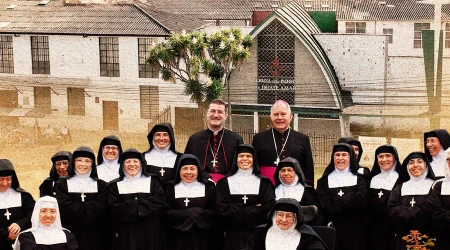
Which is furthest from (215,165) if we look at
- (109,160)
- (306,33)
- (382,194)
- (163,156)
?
(306,33)

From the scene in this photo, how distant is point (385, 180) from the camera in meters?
11.7

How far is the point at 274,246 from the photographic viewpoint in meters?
9.44

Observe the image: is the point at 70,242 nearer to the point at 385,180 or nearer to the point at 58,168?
the point at 58,168

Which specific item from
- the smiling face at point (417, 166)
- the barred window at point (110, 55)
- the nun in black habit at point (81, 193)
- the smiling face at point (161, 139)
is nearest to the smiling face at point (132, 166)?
the nun in black habit at point (81, 193)

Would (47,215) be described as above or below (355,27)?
below

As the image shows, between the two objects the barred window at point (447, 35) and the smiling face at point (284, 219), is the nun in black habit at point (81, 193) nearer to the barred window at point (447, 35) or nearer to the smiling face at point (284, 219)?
the smiling face at point (284, 219)

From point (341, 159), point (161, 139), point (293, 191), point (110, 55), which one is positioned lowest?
point (293, 191)

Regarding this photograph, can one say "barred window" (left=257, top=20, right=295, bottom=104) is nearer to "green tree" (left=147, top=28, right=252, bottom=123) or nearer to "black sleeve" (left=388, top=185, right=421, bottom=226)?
"green tree" (left=147, top=28, right=252, bottom=123)

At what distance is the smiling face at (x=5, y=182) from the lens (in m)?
10.6

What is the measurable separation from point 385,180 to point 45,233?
430 centimetres

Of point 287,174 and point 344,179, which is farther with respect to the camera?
point 344,179

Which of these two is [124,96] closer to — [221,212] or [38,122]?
[38,122]

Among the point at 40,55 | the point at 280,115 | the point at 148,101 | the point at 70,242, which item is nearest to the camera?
the point at 70,242

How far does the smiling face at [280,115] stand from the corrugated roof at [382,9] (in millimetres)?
26515
